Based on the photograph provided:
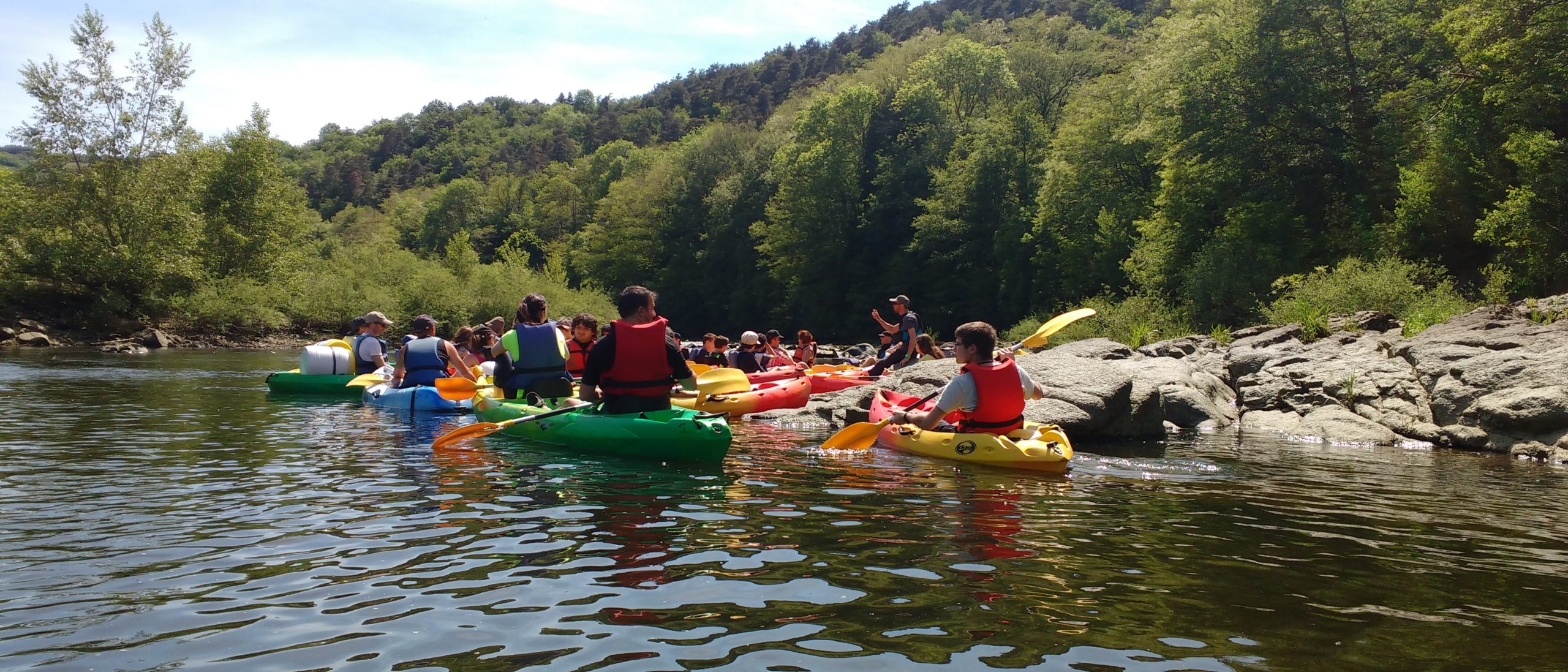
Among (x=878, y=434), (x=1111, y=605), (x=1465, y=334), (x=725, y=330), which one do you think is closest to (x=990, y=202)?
(x=725, y=330)

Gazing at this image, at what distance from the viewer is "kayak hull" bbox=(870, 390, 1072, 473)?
25.9ft

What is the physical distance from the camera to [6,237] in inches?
1309

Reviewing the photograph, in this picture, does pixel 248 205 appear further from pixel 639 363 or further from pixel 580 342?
pixel 639 363

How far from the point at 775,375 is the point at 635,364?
6.28 metres

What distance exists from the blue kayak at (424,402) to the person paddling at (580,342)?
141 cm

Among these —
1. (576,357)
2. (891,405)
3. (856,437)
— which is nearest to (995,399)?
(856,437)

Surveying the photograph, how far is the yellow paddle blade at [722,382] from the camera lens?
491 inches

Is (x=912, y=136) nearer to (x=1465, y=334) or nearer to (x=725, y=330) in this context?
(x=725, y=330)

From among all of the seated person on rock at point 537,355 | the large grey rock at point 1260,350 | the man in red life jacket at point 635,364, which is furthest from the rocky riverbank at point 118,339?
the large grey rock at point 1260,350

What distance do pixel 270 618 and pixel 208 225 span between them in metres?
41.3

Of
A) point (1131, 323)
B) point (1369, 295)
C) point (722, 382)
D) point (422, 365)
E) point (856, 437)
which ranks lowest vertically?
point (856, 437)

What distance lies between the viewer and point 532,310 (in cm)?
980

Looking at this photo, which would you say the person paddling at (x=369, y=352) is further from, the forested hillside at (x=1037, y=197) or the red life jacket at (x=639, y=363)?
the forested hillside at (x=1037, y=197)

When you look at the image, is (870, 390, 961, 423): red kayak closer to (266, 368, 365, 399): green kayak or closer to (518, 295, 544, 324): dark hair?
(518, 295, 544, 324): dark hair
